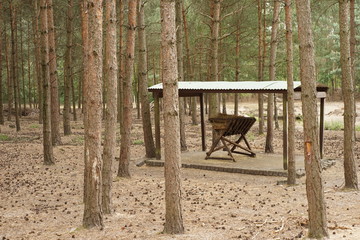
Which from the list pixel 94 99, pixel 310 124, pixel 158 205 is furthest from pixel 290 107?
pixel 94 99

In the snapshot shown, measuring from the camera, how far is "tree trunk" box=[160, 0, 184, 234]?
6344 mm

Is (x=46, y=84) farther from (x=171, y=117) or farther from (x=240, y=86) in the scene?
A: (x=171, y=117)

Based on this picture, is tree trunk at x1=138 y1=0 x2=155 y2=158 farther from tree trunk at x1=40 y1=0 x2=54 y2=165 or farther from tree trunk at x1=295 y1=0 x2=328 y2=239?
tree trunk at x1=295 y1=0 x2=328 y2=239

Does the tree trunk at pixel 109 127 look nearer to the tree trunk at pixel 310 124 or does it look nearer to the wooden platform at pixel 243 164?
the tree trunk at pixel 310 124

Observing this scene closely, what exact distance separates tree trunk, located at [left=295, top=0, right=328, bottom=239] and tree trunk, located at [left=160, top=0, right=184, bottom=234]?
175 centimetres

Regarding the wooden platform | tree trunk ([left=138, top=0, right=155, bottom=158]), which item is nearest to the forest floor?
the wooden platform

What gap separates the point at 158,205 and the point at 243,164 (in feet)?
16.8

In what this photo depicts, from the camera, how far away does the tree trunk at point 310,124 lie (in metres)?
6.04

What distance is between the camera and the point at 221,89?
13.1m

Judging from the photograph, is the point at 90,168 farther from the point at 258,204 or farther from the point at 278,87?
the point at 278,87

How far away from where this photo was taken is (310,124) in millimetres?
6031

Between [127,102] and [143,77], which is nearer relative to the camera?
[127,102]

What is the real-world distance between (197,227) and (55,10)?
18.4 metres

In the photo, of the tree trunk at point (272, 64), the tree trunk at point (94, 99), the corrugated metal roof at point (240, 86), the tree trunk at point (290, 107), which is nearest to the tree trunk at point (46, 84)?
the corrugated metal roof at point (240, 86)
